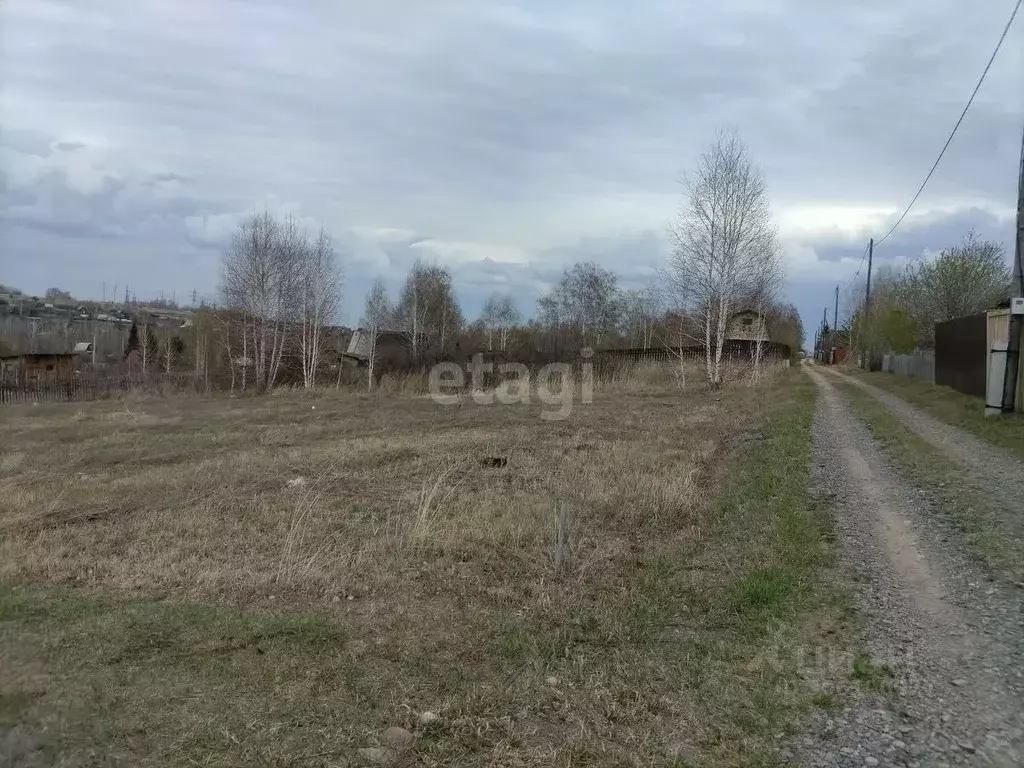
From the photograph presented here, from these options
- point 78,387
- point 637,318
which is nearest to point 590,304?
point 637,318

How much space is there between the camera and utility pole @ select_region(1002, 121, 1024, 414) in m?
13.8

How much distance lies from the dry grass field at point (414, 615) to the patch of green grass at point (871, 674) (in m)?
0.31

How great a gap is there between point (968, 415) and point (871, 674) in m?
14.6

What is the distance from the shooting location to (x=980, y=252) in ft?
104

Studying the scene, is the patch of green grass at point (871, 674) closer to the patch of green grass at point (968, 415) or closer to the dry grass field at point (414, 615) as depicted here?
the dry grass field at point (414, 615)

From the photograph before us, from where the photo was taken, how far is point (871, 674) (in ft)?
12.1

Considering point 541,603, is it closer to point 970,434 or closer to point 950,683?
point 950,683

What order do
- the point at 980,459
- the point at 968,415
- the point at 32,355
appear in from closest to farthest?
the point at 980,459
the point at 968,415
the point at 32,355

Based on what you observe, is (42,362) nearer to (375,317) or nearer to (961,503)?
(375,317)

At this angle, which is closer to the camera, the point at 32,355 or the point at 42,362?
the point at 42,362

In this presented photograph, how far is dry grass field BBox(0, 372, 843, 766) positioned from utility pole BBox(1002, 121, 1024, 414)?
7.07 meters

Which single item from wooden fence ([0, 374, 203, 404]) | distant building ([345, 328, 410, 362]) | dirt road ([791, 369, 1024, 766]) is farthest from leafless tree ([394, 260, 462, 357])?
dirt road ([791, 369, 1024, 766])

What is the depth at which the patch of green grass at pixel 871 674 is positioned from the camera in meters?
3.58

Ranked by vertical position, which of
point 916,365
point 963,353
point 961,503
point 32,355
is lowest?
point 961,503
